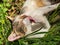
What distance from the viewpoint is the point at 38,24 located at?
317 cm

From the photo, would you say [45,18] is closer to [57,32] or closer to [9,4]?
[57,32]

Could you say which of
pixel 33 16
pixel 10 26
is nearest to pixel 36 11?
pixel 33 16

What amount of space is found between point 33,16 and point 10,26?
321 millimetres

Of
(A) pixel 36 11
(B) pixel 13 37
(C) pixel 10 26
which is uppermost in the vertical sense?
(A) pixel 36 11

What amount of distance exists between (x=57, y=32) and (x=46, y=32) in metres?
0.18

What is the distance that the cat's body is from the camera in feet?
10.3

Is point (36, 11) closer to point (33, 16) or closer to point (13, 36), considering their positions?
point (33, 16)

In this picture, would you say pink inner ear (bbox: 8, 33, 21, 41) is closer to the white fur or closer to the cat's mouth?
the cat's mouth

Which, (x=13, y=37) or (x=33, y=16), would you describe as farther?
(x=33, y=16)

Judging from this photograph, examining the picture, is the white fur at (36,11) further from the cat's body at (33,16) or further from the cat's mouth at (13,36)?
the cat's mouth at (13,36)

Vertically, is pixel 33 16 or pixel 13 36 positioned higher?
pixel 33 16

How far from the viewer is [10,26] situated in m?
3.10

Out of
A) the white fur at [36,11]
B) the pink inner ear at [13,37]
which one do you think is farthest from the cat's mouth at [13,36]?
the white fur at [36,11]

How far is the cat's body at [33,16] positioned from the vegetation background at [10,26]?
0.23 ft
